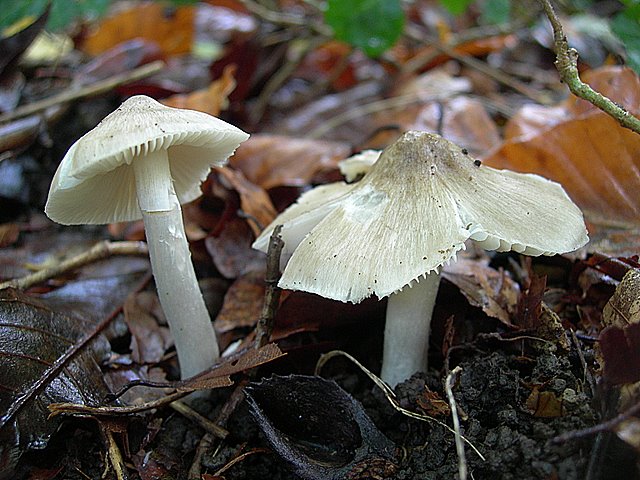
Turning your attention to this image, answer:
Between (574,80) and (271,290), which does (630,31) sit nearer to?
(574,80)

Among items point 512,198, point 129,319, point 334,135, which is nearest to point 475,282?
point 512,198

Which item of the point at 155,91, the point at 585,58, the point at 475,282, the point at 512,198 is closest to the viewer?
the point at 512,198

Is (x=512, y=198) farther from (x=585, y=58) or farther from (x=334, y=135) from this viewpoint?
(x=585, y=58)

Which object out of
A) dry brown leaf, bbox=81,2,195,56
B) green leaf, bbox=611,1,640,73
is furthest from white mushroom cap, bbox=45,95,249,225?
dry brown leaf, bbox=81,2,195,56

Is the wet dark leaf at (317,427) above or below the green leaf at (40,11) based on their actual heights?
below

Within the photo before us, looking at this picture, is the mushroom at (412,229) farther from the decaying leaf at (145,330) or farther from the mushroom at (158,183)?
the decaying leaf at (145,330)

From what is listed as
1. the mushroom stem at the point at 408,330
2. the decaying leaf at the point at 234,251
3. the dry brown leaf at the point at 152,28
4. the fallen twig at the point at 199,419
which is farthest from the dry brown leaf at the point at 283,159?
the dry brown leaf at the point at 152,28
